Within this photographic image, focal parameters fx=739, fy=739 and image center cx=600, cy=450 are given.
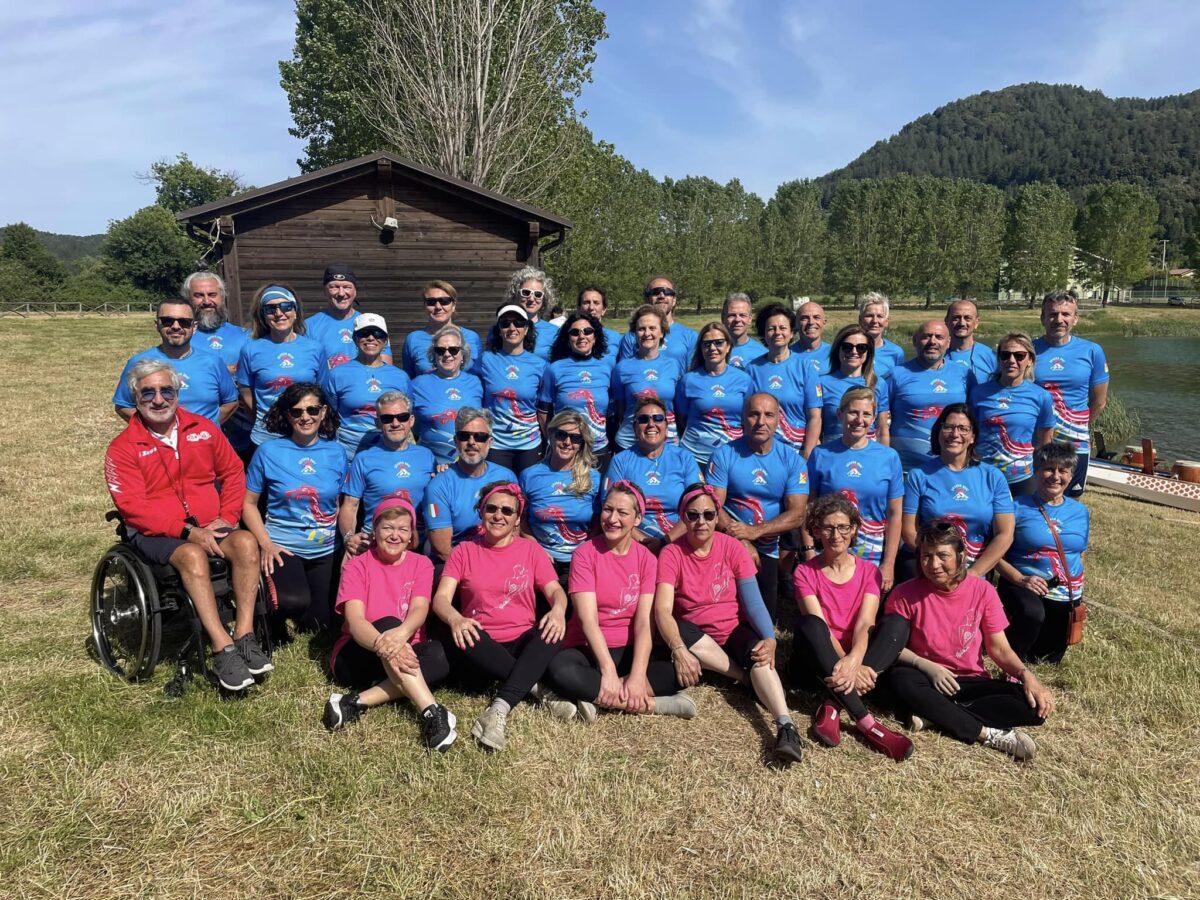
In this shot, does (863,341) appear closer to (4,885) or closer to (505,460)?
(505,460)

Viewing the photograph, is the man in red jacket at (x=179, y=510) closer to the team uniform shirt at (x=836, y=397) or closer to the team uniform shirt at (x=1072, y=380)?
the team uniform shirt at (x=836, y=397)

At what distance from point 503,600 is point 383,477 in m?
1.19

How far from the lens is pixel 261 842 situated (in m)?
3.08

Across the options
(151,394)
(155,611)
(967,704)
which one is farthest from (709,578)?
(151,394)

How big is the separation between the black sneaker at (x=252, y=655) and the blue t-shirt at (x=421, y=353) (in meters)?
2.25

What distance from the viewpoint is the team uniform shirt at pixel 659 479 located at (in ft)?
15.3

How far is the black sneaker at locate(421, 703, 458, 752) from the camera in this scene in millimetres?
3679

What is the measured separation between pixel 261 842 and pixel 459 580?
154cm

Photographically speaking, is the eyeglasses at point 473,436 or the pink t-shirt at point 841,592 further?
the eyeglasses at point 473,436

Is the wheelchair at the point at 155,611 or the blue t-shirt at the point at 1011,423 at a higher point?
the blue t-shirt at the point at 1011,423

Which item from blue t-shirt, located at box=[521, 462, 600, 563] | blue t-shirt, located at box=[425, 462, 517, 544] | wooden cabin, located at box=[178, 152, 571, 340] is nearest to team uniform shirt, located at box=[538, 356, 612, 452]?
blue t-shirt, located at box=[521, 462, 600, 563]

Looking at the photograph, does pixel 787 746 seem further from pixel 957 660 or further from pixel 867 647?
pixel 957 660

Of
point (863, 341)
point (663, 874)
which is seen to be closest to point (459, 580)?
point (663, 874)

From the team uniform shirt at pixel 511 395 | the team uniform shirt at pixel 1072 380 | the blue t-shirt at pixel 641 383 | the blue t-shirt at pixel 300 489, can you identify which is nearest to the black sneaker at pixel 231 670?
the blue t-shirt at pixel 300 489
